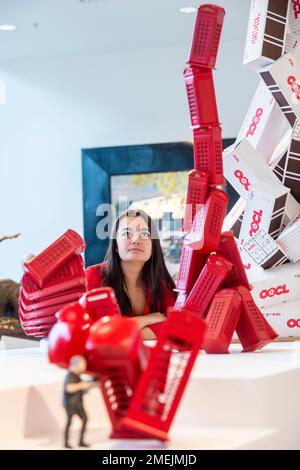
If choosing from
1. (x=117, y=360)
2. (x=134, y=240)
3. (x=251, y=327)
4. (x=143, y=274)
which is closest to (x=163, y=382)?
(x=117, y=360)

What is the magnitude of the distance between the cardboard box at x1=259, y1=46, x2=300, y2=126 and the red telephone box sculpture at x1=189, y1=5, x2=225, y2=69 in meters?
0.78

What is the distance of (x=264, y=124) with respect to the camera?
3424 millimetres

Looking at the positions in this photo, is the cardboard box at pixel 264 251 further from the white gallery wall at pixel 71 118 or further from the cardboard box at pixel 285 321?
the white gallery wall at pixel 71 118

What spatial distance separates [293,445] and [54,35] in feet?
17.3

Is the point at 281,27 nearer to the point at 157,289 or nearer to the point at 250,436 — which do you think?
the point at 157,289

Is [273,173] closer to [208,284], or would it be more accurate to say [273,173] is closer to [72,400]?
[208,284]

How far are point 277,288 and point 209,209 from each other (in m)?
0.80

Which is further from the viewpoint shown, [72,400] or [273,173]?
[273,173]

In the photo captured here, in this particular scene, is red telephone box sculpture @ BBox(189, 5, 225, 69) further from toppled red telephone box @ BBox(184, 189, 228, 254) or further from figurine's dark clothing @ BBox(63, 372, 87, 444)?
figurine's dark clothing @ BBox(63, 372, 87, 444)

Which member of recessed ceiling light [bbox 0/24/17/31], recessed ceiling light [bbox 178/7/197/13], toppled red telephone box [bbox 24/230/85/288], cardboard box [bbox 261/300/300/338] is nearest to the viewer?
toppled red telephone box [bbox 24/230/85/288]

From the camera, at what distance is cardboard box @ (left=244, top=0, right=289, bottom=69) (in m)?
3.24

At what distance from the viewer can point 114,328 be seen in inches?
54.3

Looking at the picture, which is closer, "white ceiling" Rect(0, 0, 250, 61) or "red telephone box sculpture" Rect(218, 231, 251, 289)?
"red telephone box sculpture" Rect(218, 231, 251, 289)

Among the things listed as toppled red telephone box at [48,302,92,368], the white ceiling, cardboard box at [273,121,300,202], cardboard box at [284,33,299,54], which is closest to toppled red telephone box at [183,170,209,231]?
cardboard box at [273,121,300,202]
